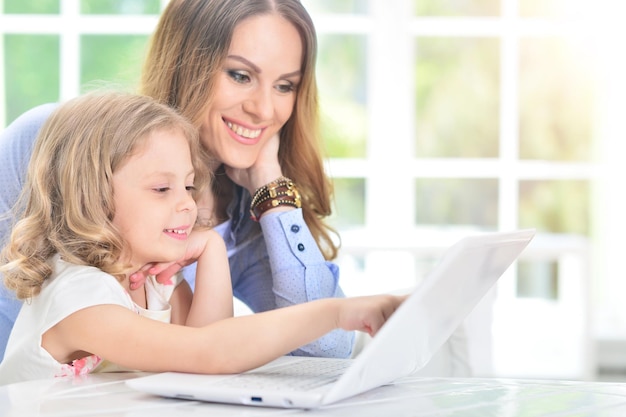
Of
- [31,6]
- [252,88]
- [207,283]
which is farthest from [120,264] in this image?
[31,6]

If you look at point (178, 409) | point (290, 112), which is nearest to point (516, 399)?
point (178, 409)

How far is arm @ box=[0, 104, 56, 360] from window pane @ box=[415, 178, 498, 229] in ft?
9.63

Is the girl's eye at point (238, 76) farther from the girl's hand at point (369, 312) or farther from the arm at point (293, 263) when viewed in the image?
the girl's hand at point (369, 312)

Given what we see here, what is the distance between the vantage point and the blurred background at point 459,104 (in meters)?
4.55

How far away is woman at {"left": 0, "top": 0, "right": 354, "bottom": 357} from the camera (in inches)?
76.1

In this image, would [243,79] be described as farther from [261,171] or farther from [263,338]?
[263,338]

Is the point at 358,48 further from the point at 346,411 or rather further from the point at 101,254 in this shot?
the point at 346,411

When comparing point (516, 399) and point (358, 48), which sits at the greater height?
point (358, 48)

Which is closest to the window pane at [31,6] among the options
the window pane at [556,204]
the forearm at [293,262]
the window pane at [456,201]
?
the window pane at [456,201]

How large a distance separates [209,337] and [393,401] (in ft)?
0.88

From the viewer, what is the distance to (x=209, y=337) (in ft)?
4.32

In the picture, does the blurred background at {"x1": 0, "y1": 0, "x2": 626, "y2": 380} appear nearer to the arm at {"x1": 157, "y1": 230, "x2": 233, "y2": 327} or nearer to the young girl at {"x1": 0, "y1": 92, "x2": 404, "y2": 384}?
the arm at {"x1": 157, "y1": 230, "x2": 233, "y2": 327}

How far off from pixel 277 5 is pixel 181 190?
1.90ft

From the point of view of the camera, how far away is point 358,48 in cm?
464
